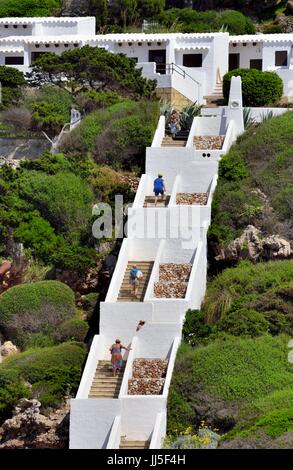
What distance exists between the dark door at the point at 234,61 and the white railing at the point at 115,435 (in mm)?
23093

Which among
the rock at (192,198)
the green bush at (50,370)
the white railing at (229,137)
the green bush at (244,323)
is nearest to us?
the green bush at (50,370)

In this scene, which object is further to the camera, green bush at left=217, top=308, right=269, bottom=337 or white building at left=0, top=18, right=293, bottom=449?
green bush at left=217, top=308, right=269, bottom=337

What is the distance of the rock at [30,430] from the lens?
57.8 metres

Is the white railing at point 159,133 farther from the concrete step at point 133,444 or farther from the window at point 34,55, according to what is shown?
the concrete step at point 133,444

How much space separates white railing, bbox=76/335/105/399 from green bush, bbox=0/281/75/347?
3.05 metres

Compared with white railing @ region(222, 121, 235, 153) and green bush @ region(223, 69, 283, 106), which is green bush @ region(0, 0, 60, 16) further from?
white railing @ region(222, 121, 235, 153)

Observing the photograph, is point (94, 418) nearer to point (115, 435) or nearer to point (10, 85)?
point (115, 435)

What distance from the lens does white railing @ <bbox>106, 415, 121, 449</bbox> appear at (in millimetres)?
56531

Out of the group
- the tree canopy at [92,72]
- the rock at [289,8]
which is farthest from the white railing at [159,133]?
the rock at [289,8]

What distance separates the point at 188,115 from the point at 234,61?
7.75 meters

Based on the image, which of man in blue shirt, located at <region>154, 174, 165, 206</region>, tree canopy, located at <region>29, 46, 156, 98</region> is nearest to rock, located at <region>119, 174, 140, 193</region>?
man in blue shirt, located at <region>154, 174, 165, 206</region>

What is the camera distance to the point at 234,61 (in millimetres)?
77125

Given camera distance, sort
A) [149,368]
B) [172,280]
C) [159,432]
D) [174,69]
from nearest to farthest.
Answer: [159,432], [149,368], [172,280], [174,69]

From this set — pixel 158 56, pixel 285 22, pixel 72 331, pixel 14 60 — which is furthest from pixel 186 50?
pixel 72 331
